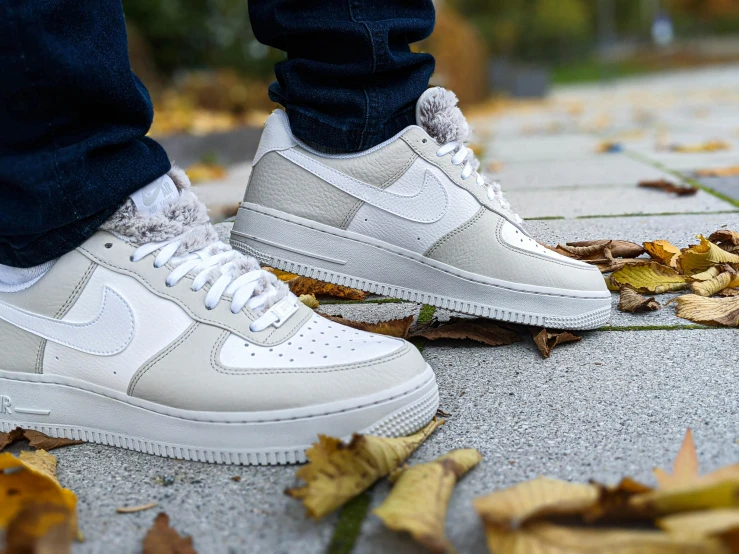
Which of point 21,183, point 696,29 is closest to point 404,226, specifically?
point 21,183

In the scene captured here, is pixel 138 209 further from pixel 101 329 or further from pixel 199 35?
pixel 199 35

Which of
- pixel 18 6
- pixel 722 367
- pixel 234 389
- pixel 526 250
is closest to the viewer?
pixel 18 6

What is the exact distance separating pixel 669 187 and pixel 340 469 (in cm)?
255

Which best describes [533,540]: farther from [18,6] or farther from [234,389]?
[18,6]

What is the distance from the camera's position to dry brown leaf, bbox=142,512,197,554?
904mm

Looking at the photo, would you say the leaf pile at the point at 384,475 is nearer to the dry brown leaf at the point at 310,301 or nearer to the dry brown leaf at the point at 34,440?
the dry brown leaf at the point at 34,440

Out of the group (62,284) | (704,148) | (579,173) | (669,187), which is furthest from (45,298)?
(704,148)

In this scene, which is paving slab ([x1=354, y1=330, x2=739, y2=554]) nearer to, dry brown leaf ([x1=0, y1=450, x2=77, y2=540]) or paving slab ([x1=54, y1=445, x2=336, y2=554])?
paving slab ([x1=54, y1=445, x2=336, y2=554])

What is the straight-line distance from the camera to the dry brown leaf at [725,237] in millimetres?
2002

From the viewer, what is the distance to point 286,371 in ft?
3.80

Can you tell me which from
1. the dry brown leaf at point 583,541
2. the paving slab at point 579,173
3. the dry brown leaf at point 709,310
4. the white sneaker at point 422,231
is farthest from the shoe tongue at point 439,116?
the paving slab at point 579,173

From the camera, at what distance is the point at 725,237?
80.0 inches

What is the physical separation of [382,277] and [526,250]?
322 millimetres

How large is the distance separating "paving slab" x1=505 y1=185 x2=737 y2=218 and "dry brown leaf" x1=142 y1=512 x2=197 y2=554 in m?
2.02
